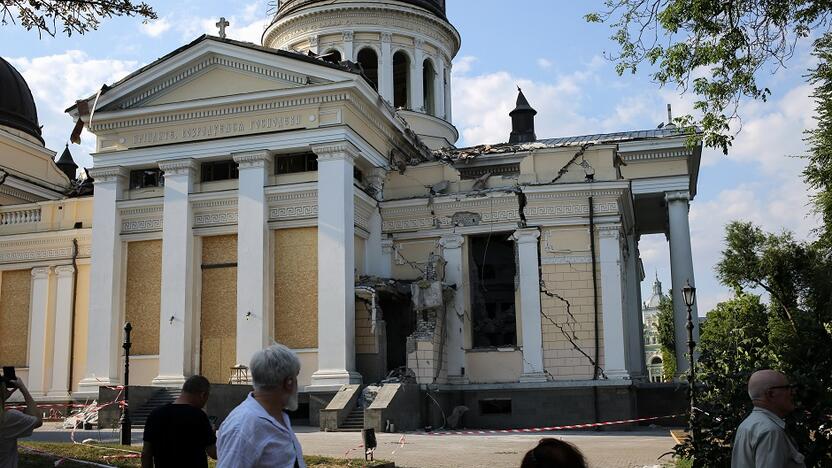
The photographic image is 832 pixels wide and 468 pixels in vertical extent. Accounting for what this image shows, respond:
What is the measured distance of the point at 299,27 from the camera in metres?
40.6

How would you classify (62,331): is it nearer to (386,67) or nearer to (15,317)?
(15,317)

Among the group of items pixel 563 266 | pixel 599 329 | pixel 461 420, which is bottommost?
pixel 461 420

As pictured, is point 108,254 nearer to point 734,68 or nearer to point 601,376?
point 601,376

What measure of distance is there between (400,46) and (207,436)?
34.1m

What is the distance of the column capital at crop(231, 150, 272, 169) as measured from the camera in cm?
2827

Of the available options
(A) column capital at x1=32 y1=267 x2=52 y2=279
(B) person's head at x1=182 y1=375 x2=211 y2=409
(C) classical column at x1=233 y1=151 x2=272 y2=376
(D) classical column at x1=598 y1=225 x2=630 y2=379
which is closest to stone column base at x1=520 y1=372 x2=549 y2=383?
(D) classical column at x1=598 y1=225 x2=630 y2=379

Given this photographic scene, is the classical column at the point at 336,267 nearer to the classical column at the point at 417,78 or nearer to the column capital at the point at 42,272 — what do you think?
the column capital at the point at 42,272

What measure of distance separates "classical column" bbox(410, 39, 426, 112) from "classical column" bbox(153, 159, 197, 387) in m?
13.3

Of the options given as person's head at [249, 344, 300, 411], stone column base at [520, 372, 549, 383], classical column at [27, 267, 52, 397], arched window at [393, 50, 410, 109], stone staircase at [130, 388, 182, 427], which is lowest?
stone staircase at [130, 388, 182, 427]

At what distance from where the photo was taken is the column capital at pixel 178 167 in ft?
95.2

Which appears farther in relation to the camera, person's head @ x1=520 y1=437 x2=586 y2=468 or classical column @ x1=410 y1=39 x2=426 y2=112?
classical column @ x1=410 y1=39 x2=426 y2=112

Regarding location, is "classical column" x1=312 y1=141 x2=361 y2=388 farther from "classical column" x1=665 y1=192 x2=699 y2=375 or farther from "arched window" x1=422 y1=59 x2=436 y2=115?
"classical column" x1=665 y1=192 x2=699 y2=375

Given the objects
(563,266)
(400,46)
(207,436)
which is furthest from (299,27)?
(207,436)

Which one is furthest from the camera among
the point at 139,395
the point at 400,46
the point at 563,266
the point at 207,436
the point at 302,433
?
the point at 400,46
